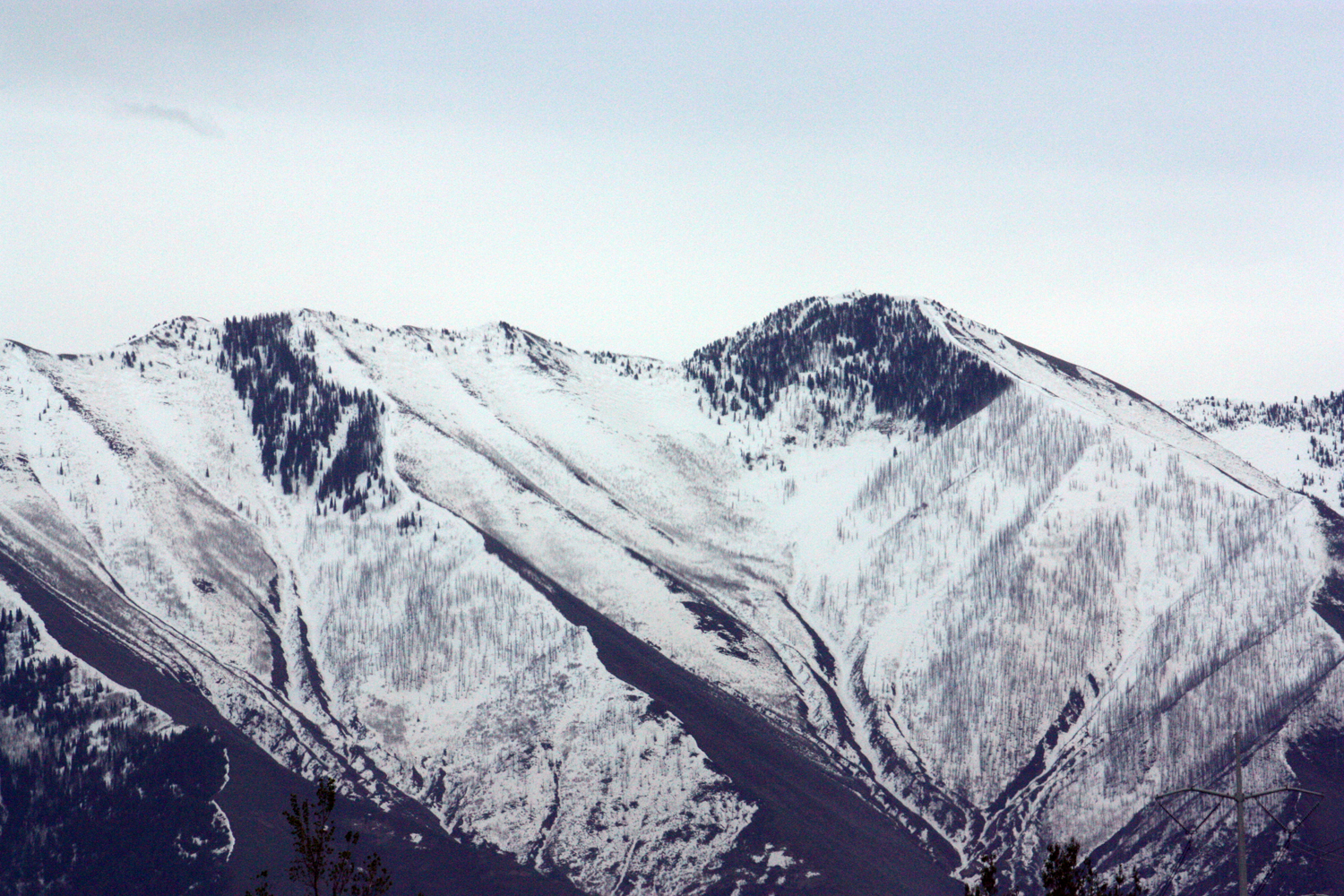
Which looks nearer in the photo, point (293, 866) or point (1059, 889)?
point (293, 866)

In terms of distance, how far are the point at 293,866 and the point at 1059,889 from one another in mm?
29711

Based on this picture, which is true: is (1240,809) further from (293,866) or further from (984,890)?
(293,866)

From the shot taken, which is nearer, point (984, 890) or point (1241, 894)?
point (1241, 894)

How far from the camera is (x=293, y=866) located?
166 ft

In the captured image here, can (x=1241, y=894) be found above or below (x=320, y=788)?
above

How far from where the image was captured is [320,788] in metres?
49.5

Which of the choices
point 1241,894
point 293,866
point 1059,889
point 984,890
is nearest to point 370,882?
point 293,866

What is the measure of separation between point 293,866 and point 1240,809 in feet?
112

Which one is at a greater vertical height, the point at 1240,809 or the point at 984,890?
the point at 1240,809

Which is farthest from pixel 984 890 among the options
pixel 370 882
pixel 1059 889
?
pixel 370 882

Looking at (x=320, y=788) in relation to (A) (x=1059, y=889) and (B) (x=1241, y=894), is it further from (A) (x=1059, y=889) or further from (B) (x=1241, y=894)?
(B) (x=1241, y=894)

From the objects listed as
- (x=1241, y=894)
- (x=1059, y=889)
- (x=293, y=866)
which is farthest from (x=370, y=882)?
(x=1241, y=894)

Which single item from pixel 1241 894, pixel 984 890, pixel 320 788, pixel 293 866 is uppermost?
pixel 1241 894

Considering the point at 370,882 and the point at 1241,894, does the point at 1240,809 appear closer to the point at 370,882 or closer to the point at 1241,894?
the point at 1241,894
